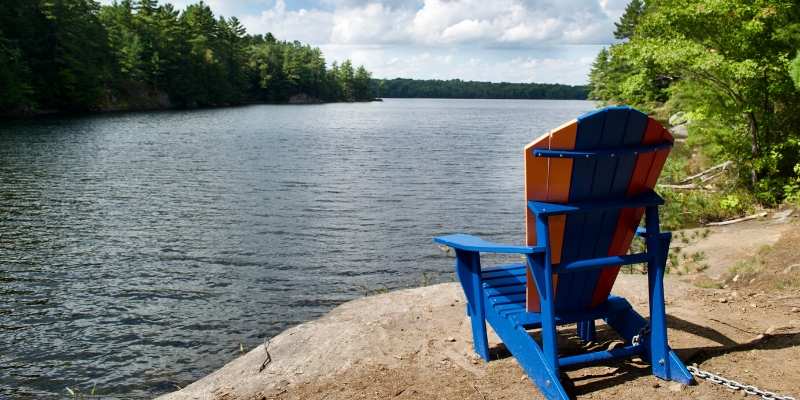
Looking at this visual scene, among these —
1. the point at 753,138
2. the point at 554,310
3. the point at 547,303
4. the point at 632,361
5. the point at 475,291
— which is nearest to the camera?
the point at 547,303

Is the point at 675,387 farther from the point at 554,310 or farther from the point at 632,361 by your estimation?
the point at 554,310

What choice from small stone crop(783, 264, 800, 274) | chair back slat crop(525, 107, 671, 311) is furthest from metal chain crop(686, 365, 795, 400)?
small stone crop(783, 264, 800, 274)

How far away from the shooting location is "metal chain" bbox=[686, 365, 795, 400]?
3773mm

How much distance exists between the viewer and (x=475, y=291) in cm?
479

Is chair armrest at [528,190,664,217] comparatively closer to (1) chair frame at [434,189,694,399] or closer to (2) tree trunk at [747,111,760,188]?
(1) chair frame at [434,189,694,399]

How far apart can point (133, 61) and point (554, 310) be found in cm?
7940

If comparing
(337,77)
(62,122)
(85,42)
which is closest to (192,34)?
(85,42)

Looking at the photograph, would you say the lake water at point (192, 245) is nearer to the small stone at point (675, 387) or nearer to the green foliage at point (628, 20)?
the small stone at point (675, 387)

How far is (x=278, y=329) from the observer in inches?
321

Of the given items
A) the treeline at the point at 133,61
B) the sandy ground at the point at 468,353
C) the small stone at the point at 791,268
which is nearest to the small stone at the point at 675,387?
the sandy ground at the point at 468,353

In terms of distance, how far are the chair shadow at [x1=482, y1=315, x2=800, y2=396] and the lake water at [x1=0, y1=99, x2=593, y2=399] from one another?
4.05 meters

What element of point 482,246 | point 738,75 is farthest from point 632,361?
point 738,75

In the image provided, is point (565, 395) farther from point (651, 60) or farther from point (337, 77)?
point (337, 77)

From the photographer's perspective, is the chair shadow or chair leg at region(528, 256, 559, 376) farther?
the chair shadow
